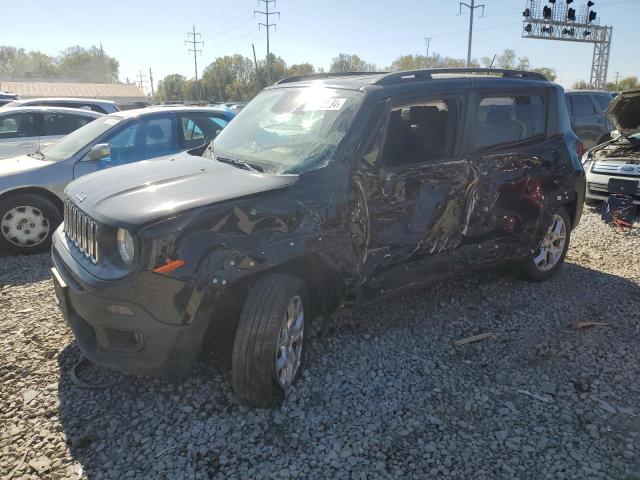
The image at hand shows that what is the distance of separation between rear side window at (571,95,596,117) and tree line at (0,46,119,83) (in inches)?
4705

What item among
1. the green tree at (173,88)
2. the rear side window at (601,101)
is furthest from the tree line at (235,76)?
the rear side window at (601,101)

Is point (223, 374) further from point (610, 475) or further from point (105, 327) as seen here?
point (610, 475)

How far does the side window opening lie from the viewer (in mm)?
3551

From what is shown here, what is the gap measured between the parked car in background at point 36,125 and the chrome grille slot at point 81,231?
608cm

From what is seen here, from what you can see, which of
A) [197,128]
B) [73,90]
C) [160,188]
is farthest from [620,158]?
[73,90]

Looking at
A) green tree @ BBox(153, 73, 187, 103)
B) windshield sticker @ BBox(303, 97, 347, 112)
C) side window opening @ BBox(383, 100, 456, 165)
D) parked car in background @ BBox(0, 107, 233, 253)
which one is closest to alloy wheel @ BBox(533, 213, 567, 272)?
side window opening @ BBox(383, 100, 456, 165)

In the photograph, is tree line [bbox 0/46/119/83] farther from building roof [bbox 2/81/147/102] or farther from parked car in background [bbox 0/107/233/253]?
parked car in background [bbox 0/107/233/253]

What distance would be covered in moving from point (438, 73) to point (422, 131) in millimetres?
563

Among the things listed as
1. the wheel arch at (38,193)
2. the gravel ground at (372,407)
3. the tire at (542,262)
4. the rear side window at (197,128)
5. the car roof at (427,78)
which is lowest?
the gravel ground at (372,407)

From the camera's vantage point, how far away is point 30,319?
3.99 m

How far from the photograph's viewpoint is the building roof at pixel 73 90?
54.5m

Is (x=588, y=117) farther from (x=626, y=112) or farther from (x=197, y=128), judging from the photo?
(x=197, y=128)

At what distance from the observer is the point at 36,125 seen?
28.2 feet

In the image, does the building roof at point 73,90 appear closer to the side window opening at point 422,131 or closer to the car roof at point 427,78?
the car roof at point 427,78
